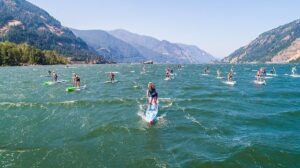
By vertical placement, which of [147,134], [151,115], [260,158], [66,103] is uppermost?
[151,115]

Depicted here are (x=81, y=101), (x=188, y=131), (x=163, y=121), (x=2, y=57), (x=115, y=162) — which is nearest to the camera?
(x=115, y=162)

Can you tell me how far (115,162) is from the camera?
2247 centimetres

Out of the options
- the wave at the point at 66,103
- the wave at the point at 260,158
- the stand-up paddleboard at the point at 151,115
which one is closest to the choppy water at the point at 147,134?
the wave at the point at 260,158

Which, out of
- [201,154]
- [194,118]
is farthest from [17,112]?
[201,154]

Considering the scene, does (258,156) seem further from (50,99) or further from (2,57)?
(2,57)

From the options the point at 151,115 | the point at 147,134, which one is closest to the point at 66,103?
the point at 151,115

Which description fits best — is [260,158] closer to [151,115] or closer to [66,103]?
[151,115]

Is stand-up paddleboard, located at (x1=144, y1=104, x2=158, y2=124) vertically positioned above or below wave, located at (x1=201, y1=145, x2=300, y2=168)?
above

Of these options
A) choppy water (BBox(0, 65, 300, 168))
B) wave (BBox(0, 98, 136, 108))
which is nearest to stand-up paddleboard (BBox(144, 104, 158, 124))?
choppy water (BBox(0, 65, 300, 168))

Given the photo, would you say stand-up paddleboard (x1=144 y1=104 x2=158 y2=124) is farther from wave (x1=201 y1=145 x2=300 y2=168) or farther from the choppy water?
wave (x1=201 y1=145 x2=300 y2=168)

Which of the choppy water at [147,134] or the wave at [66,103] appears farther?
the wave at [66,103]

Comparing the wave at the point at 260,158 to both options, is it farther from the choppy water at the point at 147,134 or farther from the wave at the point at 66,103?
the wave at the point at 66,103

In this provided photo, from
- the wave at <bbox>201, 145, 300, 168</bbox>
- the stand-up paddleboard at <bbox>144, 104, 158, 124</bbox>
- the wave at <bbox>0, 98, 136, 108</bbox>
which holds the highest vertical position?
the stand-up paddleboard at <bbox>144, 104, 158, 124</bbox>

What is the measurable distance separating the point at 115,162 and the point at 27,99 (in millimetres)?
31247
